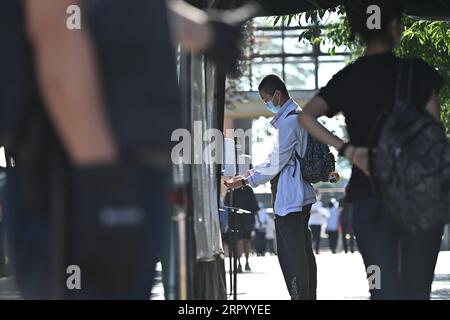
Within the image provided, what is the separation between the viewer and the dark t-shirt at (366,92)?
5.82 metres

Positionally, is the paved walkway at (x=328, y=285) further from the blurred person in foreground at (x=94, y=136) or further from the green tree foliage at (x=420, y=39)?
the blurred person in foreground at (x=94, y=136)

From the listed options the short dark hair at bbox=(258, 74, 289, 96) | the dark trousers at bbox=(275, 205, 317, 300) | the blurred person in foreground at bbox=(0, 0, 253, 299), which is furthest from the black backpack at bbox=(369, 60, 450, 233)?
the short dark hair at bbox=(258, 74, 289, 96)

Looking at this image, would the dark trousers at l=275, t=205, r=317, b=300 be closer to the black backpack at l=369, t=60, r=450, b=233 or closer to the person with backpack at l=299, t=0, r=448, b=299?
the person with backpack at l=299, t=0, r=448, b=299

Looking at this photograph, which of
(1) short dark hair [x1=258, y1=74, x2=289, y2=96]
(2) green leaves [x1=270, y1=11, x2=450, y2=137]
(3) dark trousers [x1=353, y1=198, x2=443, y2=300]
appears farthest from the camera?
(2) green leaves [x1=270, y1=11, x2=450, y2=137]

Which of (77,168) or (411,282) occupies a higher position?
(77,168)

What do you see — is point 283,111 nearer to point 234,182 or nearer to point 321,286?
point 234,182

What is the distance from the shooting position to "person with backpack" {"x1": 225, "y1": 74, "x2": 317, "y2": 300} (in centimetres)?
978

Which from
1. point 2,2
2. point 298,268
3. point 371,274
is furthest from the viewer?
point 298,268

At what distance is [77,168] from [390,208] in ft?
7.30

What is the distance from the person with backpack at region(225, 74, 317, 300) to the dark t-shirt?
3.79m

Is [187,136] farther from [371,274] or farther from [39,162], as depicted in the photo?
[39,162]
